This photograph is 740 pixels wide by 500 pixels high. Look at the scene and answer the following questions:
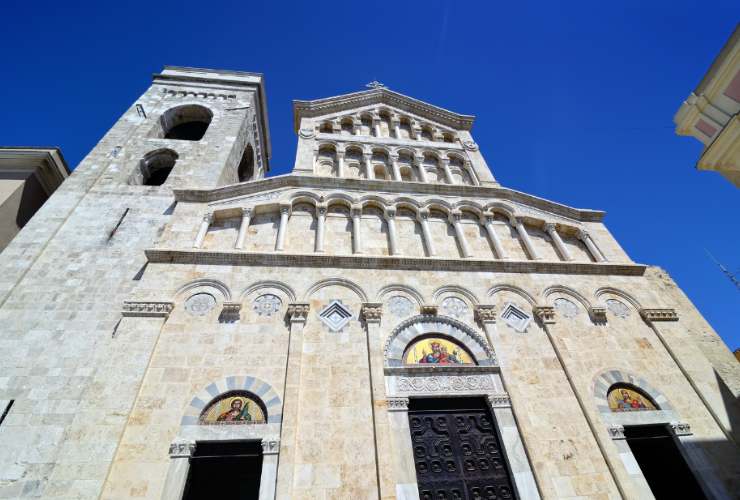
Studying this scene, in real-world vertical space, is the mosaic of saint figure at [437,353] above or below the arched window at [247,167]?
below

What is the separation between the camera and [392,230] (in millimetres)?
10961

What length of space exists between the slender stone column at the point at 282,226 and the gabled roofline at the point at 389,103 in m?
6.29

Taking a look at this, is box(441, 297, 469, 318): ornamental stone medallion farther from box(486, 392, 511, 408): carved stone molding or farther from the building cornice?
the building cornice

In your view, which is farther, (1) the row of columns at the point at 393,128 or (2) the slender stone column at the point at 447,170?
(1) the row of columns at the point at 393,128

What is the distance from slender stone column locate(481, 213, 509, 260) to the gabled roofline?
6.37m

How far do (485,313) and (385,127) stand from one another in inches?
395

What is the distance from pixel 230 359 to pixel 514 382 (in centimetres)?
615

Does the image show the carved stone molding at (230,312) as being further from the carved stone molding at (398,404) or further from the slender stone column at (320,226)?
the carved stone molding at (398,404)

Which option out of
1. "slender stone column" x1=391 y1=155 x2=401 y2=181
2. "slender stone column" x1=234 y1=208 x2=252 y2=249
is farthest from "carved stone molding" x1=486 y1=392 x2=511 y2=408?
"slender stone column" x1=391 y1=155 x2=401 y2=181

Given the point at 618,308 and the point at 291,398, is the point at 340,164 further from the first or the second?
the point at 618,308

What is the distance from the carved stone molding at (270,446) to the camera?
661cm

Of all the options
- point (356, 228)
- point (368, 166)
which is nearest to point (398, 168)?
point (368, 166)

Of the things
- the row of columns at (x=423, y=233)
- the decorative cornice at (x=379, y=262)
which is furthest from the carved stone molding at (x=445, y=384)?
the row of columns at (x=423, y=233)

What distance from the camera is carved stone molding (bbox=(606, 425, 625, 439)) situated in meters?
7.75
